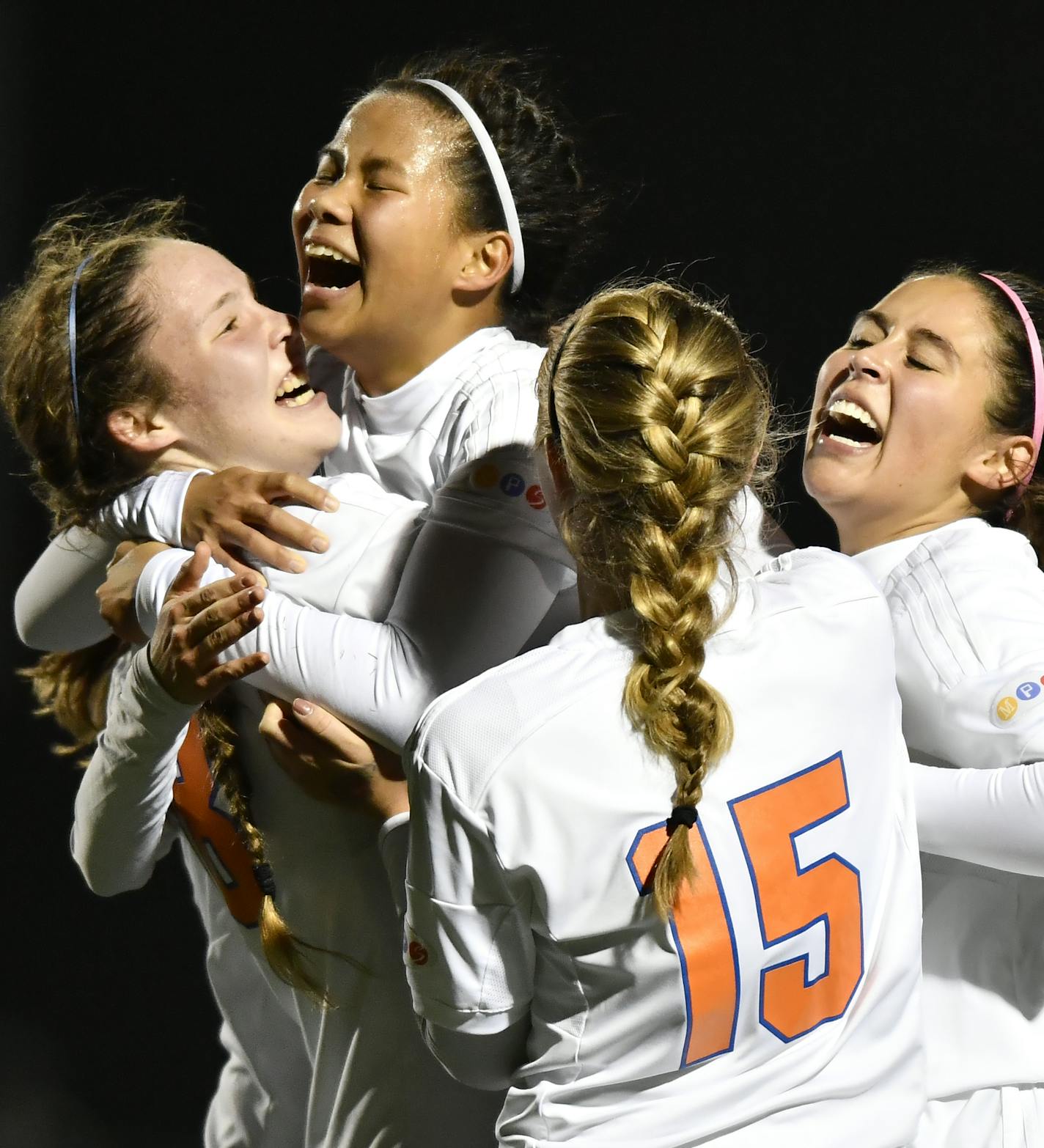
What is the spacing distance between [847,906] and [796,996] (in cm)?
8

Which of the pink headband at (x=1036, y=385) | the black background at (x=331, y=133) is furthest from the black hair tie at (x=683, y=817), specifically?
the black background at (x=331, y=133)

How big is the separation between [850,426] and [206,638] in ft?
2.47

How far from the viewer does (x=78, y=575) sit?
1709mm

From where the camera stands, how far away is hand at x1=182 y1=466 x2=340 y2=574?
147cm

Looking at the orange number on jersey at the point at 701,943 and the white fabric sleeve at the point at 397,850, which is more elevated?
the orange number on jersey at the point at 701,943

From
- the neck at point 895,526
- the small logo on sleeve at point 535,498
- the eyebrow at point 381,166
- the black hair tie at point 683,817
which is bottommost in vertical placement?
the neck at point 895,526

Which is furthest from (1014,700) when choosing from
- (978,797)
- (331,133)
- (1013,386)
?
(331,133)

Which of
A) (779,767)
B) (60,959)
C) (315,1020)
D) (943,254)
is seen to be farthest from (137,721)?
(60,959)

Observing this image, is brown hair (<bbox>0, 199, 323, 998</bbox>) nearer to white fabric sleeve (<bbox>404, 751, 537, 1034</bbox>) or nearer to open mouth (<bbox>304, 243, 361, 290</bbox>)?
open mouth (<bbox>304, 243, 361, 290</bbox>)

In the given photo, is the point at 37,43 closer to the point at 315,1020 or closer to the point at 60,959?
the point at 60,959

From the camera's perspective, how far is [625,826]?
3.55 feet

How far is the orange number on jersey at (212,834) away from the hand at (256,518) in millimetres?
199

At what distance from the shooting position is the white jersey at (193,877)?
56.1 inches

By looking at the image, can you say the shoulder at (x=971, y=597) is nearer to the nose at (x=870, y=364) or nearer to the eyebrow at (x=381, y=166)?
the nose at (x=870, y=364)
